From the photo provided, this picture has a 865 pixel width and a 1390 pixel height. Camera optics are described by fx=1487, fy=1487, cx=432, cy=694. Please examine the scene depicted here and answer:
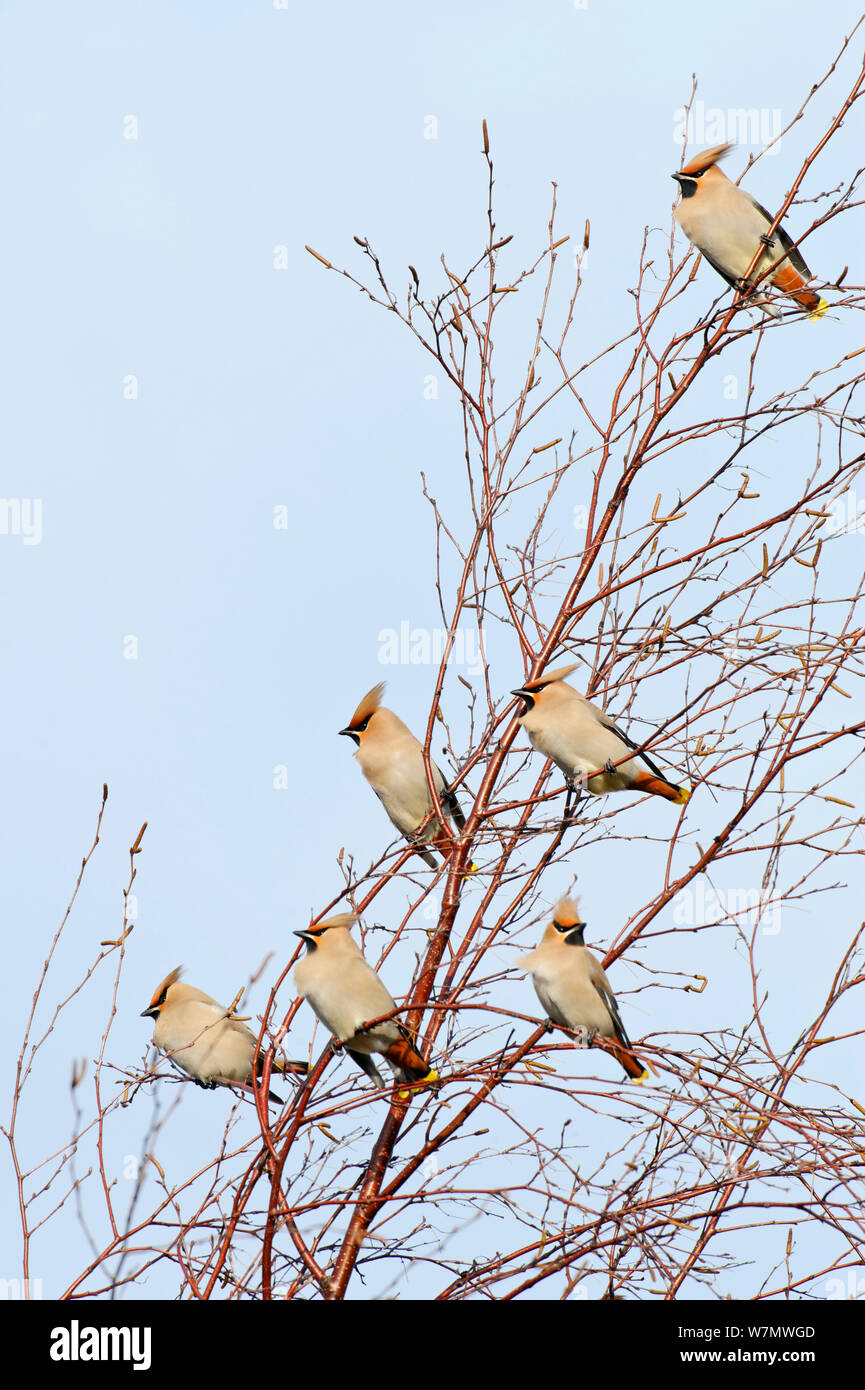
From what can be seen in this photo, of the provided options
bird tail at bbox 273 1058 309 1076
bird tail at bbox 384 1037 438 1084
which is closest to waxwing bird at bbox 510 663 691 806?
bird tail at bbox 384 1037 438 1084

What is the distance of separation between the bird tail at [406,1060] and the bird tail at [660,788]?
1093mm

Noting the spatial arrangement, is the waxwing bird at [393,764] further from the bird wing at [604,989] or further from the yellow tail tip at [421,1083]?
the yellow tail tip at [421,1083]

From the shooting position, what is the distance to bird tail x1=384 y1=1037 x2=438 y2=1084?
4070mm

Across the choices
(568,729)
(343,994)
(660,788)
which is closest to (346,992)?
(343,994)

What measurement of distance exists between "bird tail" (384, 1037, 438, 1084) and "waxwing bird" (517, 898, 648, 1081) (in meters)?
0.38

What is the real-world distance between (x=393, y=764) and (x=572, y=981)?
134 cm

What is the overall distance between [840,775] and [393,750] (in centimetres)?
204

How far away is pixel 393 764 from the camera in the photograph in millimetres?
5262

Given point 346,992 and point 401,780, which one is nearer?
point 346,992

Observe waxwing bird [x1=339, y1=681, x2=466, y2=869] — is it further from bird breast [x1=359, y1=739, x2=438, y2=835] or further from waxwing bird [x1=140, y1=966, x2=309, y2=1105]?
waxwing bird [x1=140, y1=966, x2=309, y2=1105]

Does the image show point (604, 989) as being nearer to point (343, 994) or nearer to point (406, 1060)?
point (406, 1060)

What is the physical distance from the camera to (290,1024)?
3.97m
